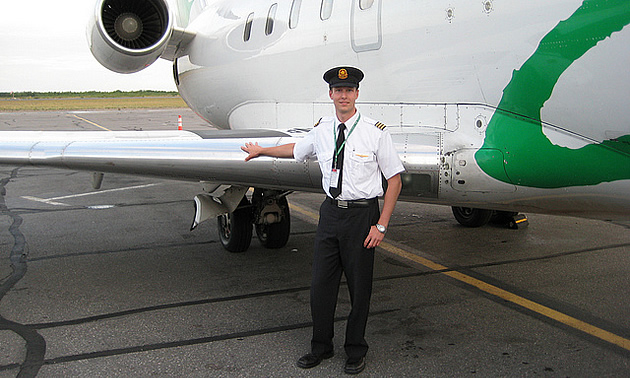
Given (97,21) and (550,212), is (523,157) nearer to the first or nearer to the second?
(550,212)

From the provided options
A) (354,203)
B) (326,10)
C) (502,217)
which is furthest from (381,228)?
(502,217)

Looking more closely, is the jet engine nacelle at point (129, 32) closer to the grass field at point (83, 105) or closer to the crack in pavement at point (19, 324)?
the crack in pavement at point (19, 324)

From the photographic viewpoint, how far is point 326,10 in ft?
18.6

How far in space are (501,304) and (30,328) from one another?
11.7 feet

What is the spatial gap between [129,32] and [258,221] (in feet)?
9.59

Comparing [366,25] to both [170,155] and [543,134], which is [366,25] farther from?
[170,155]

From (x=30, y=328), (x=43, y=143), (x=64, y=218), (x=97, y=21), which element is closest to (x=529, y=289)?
(x=30, y=328)

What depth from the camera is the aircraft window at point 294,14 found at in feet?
20.0

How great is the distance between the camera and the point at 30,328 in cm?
459

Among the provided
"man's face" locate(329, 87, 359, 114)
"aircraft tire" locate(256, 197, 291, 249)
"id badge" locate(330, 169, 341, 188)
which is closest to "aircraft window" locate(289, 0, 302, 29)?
"aircraft tire" locate(256, 197, 291, 249)

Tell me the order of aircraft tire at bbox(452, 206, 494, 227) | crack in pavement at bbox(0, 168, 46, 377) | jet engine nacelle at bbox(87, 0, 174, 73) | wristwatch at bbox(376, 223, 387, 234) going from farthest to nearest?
aircraft tire at bbox(452, 206, 494, 227) → jet engine nacelle at bbox(87, 0, 174, 73) → crack in pavement at bbox(0, 168, 46, 377) → wristwatch at bbox(376, 223, 387, 234)

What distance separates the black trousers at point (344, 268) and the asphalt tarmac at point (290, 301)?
0.22 metres

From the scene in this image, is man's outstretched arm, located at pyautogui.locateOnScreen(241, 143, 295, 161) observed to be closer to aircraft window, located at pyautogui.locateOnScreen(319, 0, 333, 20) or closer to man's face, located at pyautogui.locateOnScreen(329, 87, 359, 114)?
man's face, located at pyautogui.locateOnScreen(329, 87, 359, 114)

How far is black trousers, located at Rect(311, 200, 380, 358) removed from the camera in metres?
3.79
